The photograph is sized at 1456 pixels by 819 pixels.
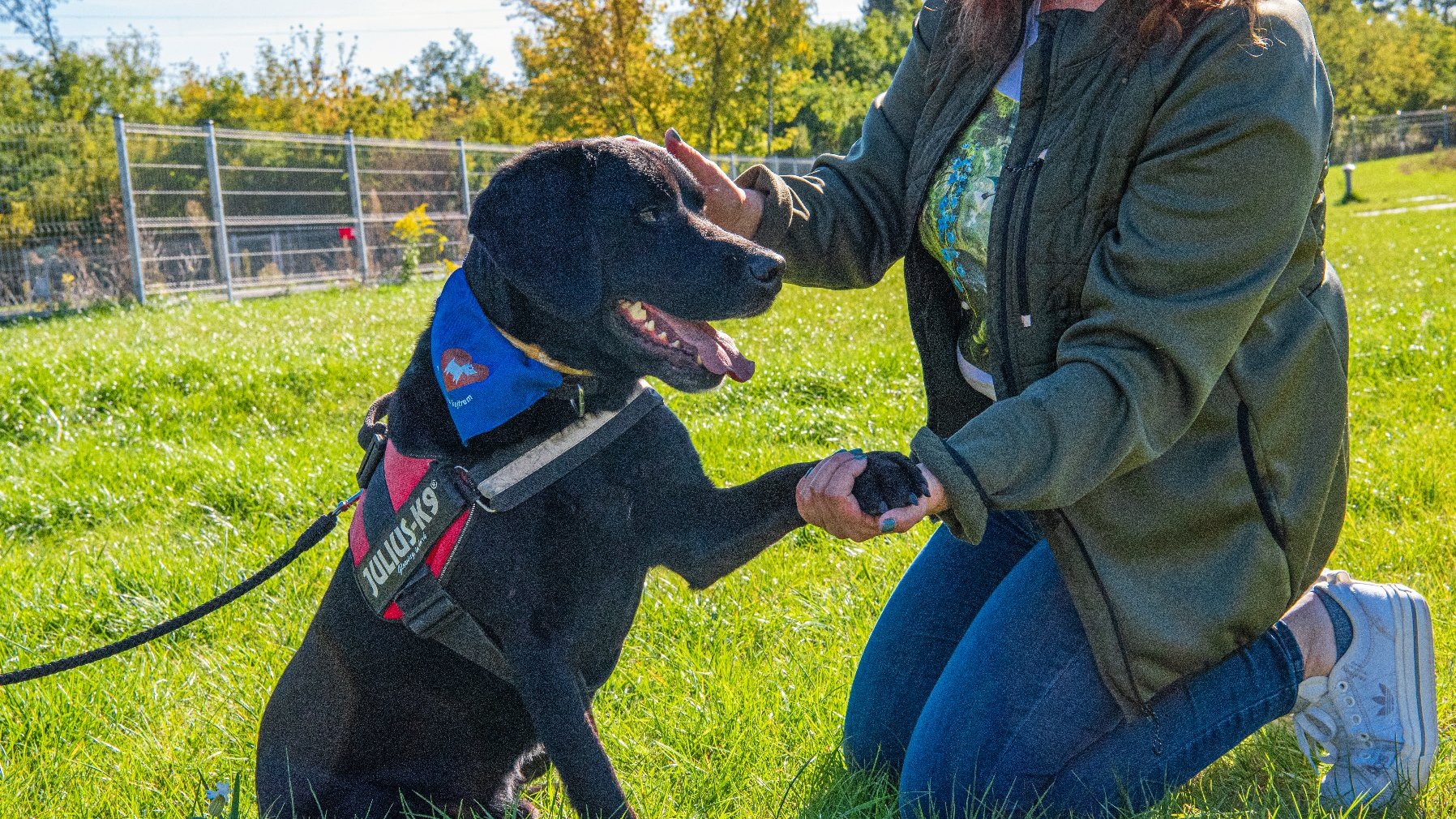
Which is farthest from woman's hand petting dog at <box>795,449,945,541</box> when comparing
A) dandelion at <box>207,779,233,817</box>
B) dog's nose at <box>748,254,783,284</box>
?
dandelion at <box>207,779,233,817</box>

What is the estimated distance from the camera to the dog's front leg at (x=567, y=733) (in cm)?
194

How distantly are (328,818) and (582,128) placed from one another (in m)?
23.1

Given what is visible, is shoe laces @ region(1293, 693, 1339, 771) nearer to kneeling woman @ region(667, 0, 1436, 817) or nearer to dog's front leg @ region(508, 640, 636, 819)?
kneeling woman @ region(667, 0, 1436, 817)

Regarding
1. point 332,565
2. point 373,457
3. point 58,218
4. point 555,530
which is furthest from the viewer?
point 58,218

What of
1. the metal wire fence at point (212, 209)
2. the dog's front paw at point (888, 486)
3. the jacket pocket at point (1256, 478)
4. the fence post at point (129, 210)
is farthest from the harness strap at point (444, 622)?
the fence post at point (129, 210)

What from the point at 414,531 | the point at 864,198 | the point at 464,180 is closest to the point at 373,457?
the point at 414,531

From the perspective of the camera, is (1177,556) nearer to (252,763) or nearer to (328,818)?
(328,818)

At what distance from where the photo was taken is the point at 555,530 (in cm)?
200

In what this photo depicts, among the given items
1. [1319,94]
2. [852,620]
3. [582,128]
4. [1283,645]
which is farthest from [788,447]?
[582,128]

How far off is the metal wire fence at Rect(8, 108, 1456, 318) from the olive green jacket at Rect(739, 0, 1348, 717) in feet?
28.0

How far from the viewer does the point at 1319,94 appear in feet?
6.50

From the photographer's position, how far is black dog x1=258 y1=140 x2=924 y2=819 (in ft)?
6.51

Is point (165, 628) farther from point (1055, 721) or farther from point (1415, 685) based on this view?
point (1415, 685)

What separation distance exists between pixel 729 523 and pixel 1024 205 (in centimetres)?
79
